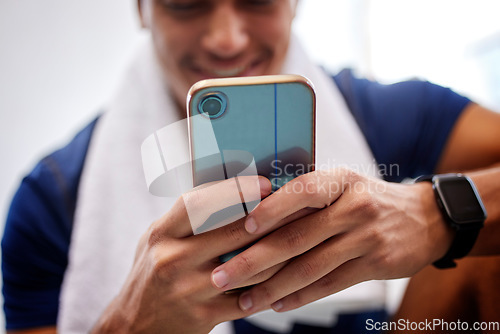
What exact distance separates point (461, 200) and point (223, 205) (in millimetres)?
199

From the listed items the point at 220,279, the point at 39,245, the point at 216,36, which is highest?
the point at 216,36

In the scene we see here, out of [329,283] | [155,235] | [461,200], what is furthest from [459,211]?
→ [155,235]

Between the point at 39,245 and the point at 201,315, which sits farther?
the point at 39,245

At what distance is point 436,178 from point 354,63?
85cm

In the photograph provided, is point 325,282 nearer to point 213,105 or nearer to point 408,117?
point 213,105

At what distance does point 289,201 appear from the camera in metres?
0.20

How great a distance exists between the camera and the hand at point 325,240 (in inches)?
8.2

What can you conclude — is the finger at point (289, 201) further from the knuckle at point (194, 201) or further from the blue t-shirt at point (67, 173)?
the blue t-shirt at point (67, 173)

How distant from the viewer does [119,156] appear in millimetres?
392

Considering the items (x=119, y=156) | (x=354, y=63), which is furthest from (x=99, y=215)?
(x=354, y=63)

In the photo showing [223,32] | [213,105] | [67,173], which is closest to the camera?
[213,105]

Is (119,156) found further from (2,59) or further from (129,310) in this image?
(2,59)

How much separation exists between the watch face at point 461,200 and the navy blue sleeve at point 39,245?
382 mm

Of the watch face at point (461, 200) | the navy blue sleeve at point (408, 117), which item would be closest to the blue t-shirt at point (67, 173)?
the navy blue sleeve at point (408, 117)
